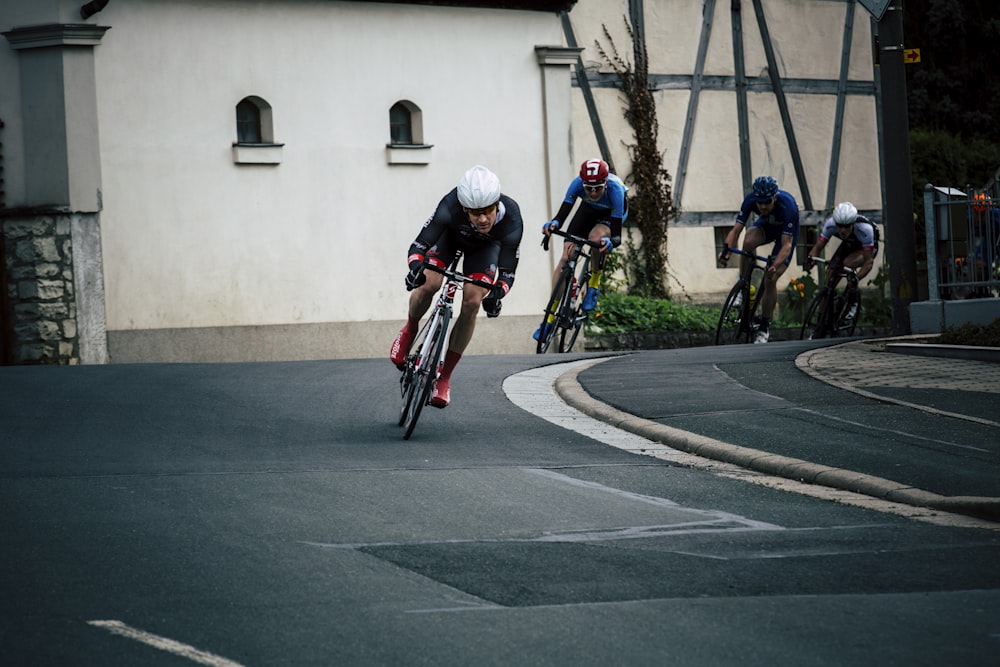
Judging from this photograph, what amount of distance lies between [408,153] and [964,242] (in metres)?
8.59

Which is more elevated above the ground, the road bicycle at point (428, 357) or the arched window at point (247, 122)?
the arched window at point (247, 122)

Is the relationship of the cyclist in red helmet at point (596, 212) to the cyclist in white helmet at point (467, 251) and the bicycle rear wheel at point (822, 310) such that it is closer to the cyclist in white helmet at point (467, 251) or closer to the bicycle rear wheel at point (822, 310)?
the bicycle rear wheel at point (822, 310)

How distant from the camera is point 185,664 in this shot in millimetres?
4770

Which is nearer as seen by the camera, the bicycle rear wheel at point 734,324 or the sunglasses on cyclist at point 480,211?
the sunglasses on cyclist at point 480,211

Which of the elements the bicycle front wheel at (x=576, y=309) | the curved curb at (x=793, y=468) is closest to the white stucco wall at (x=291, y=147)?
Result: the bicycle front wheel at (x=576, y=309)

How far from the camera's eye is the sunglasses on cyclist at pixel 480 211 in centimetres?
1029

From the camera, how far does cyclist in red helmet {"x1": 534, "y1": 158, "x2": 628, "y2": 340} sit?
16.3 metres

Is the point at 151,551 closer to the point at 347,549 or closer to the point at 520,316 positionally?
the point at 347,549

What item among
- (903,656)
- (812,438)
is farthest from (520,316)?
(903,656)

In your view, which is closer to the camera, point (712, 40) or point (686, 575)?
point (686, 575)

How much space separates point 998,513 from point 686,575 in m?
2.28

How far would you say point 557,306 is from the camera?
55.6 ft

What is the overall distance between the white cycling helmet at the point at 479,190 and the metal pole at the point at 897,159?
8423 mm

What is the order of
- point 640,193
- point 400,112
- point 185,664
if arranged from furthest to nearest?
point 640,193
point 400,112
point 185,664
